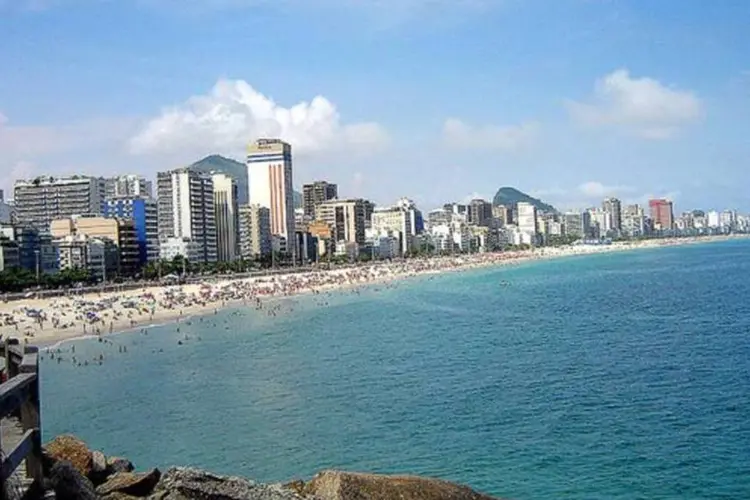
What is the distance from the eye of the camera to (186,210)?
13662 centimetres

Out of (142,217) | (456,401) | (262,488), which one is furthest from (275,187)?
(262,488)

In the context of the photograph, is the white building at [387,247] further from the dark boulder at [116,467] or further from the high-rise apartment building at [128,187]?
the dark boulder at [116,467]

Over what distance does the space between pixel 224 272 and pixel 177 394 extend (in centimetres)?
9425

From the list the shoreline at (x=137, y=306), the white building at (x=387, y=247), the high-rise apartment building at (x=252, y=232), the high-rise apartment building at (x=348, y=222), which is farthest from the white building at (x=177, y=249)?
the white building at (x=387, y=247)

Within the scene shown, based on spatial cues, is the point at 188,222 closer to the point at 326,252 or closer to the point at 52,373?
the point at 326,252

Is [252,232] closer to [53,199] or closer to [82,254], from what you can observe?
[53,199]

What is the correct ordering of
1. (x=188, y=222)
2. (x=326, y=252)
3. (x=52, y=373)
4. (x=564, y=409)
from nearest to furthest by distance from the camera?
1. (x=564, y=409)
2. (x=52, y=373)
3. (x=188, y=222)
4. (x=326, y=252)

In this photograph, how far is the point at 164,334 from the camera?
5797cm

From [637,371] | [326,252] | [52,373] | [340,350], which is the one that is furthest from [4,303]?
[326,252]

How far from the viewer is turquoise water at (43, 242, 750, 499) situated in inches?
754

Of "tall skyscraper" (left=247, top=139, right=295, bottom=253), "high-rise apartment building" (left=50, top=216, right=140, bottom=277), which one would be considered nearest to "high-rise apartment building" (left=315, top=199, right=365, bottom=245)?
"tall skyscraper" (left=247, top=139, right=295, bottom=253)

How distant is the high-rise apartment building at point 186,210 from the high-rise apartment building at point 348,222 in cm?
5167

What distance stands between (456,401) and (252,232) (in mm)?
135567

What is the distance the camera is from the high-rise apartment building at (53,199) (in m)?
143
